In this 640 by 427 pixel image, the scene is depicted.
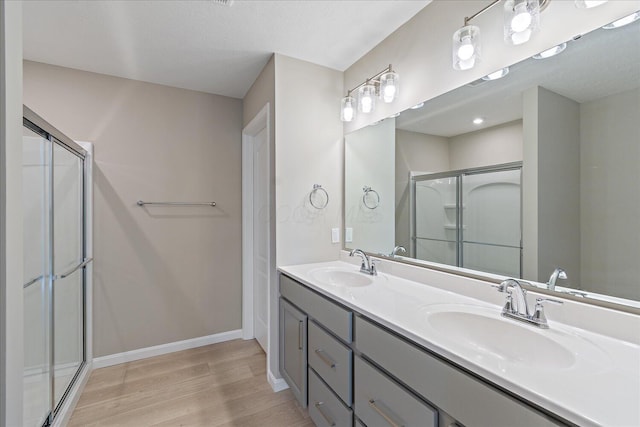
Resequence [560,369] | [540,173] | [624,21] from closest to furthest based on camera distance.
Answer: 1. [560,369]
2. [624,21]
3. [540,173]

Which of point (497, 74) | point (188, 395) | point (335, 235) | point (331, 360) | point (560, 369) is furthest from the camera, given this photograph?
point (335, 235)

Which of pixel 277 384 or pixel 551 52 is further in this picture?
pixel 277 384

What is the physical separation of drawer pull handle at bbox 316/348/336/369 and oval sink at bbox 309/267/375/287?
1.37ft

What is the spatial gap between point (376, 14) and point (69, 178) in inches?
90.1

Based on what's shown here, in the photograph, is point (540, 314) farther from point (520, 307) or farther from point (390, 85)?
point (390, 85)

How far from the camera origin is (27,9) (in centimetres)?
157

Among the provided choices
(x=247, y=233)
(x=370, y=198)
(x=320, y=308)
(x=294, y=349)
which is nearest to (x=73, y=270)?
(x=247, y=233)

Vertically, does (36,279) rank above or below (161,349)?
above

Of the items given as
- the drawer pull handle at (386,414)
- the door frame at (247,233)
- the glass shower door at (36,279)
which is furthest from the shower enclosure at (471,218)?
the glass shower door at (36,279)

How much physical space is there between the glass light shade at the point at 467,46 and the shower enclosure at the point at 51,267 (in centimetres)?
200

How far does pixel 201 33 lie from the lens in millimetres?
1815

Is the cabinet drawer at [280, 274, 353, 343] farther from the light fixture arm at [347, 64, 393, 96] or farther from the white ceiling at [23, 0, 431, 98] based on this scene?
the white ceiling at [23, 0, 431, 98]

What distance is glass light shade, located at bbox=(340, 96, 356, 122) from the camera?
2072mm

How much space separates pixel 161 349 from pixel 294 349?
1540 millimetres
